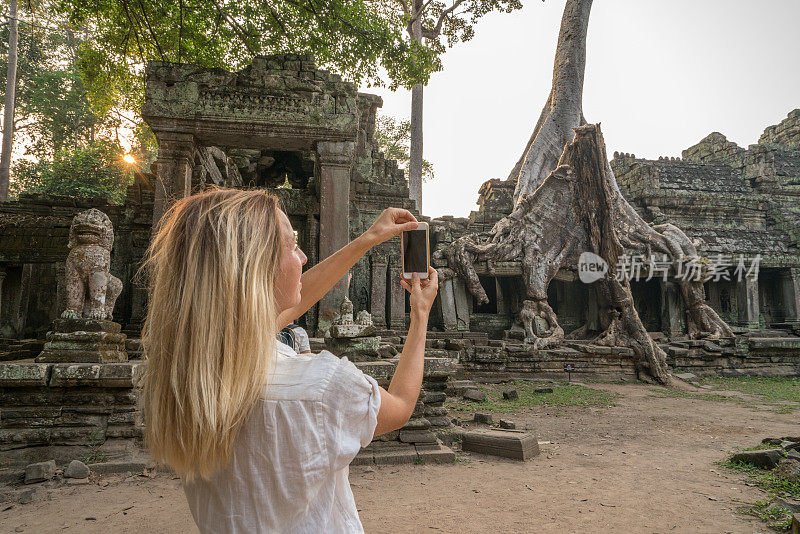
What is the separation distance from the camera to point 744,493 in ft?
12.0

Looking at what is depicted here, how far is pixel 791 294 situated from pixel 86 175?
23621mm

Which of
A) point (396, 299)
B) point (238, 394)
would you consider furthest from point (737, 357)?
point (238, 394)

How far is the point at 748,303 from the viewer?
570 inches

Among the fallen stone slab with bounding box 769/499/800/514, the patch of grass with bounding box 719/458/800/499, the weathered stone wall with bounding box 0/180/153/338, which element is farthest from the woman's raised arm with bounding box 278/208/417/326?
the weathered stone wall with bounding box 0/180/153/338

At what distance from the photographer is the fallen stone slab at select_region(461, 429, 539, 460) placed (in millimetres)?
4570

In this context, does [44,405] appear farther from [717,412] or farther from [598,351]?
[598,351]

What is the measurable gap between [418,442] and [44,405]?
344 cm

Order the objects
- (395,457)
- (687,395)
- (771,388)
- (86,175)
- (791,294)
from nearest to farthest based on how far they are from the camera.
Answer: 1. (395,457)
2. (687,395)
3. (771,388)
4. (791,294)
5. (86,175)

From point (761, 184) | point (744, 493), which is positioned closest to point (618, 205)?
point (761, 184)

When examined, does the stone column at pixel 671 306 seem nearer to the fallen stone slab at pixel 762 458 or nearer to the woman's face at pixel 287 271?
the fallen stone slab at pixel 762 458

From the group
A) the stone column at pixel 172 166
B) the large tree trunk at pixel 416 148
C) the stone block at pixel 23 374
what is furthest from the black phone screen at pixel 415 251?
the large tree trunk at pixel 416 148

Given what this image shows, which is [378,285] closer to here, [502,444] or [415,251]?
[502,444]

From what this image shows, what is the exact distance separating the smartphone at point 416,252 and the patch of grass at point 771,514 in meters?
3.17

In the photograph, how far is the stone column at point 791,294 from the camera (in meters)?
14.7
